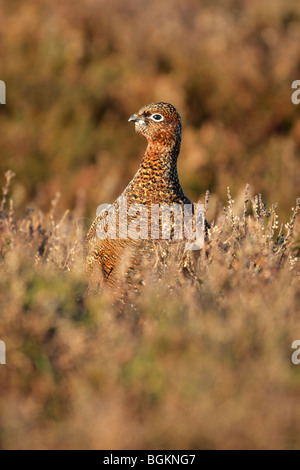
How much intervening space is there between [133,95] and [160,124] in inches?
243

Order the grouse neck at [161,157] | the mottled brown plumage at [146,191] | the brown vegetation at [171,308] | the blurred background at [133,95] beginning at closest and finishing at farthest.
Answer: the brown vegetation at [171,308] → the mottled brown plumage at [146,191] → the grouse neck at [161,157] → the blurred background at [133,95]

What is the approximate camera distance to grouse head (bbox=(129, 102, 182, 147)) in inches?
159

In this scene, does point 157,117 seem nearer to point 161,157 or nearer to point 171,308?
point 161,157

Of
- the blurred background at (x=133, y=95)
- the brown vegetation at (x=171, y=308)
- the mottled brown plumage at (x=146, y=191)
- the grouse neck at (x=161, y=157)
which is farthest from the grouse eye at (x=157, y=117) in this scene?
the blurred background at (x=133, y=95)

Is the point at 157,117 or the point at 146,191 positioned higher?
the point at 157,117

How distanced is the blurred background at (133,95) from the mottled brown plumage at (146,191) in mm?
3638

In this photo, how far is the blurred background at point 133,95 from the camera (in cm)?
873

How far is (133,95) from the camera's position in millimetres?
10023

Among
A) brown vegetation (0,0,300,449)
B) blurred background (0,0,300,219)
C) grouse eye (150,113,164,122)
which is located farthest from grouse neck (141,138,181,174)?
blurred background (0,0,300,219)

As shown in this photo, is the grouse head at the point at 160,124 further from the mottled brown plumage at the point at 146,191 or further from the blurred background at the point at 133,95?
the blurred background at the point at 133,95

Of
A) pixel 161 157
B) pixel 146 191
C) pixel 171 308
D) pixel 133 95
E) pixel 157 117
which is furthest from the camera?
pixel 133 95

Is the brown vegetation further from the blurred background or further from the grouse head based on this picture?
the grouse head

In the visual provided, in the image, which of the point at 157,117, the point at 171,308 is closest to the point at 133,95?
the point at 157,117

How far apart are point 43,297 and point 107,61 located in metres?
8.40
